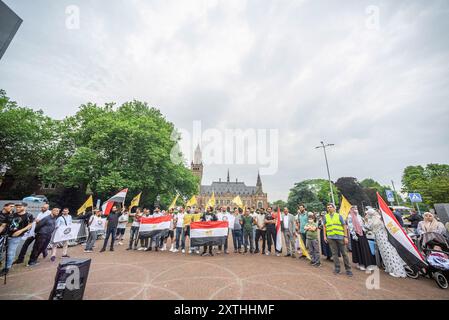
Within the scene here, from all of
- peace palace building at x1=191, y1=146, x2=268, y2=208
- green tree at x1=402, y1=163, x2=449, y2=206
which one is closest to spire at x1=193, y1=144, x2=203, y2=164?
peace palace building at x1=191, y1=146, x2=268, y2=208

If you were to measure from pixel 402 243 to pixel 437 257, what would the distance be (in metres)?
0.78

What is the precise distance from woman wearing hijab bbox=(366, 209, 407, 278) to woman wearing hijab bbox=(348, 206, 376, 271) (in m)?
0.38

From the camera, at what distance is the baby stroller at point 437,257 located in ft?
16.8

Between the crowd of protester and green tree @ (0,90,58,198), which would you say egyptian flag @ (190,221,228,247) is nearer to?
the crowd of protester

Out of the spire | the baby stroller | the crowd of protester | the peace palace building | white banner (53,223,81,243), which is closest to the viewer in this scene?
the baby stroller

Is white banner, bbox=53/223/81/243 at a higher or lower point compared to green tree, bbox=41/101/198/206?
lower

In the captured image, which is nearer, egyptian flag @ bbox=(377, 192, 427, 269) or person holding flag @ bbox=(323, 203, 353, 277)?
egyptian flag @ bbox=(377, 192, 427, 269)

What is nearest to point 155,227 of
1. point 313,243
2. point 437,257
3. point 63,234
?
point 63,234

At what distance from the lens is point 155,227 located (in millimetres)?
9617

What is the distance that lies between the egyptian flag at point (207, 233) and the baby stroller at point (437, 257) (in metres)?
7.03

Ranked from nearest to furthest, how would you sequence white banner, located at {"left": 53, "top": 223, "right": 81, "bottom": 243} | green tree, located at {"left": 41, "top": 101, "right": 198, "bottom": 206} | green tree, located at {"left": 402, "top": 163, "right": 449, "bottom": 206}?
white banner, located at {"left": 53, "top": 223, "right": 81, "bottom": 243} → green tree, located at {"left": 41, "top": 101, "right": 198, "bottom": 206} → green tree, located at {"left": 402, "top": 163, "right": 449, "bottom": 206}

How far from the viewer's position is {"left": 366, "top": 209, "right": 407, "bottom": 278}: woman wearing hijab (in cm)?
622

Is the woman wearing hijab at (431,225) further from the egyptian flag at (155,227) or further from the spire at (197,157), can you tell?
the spire at (197,157)
